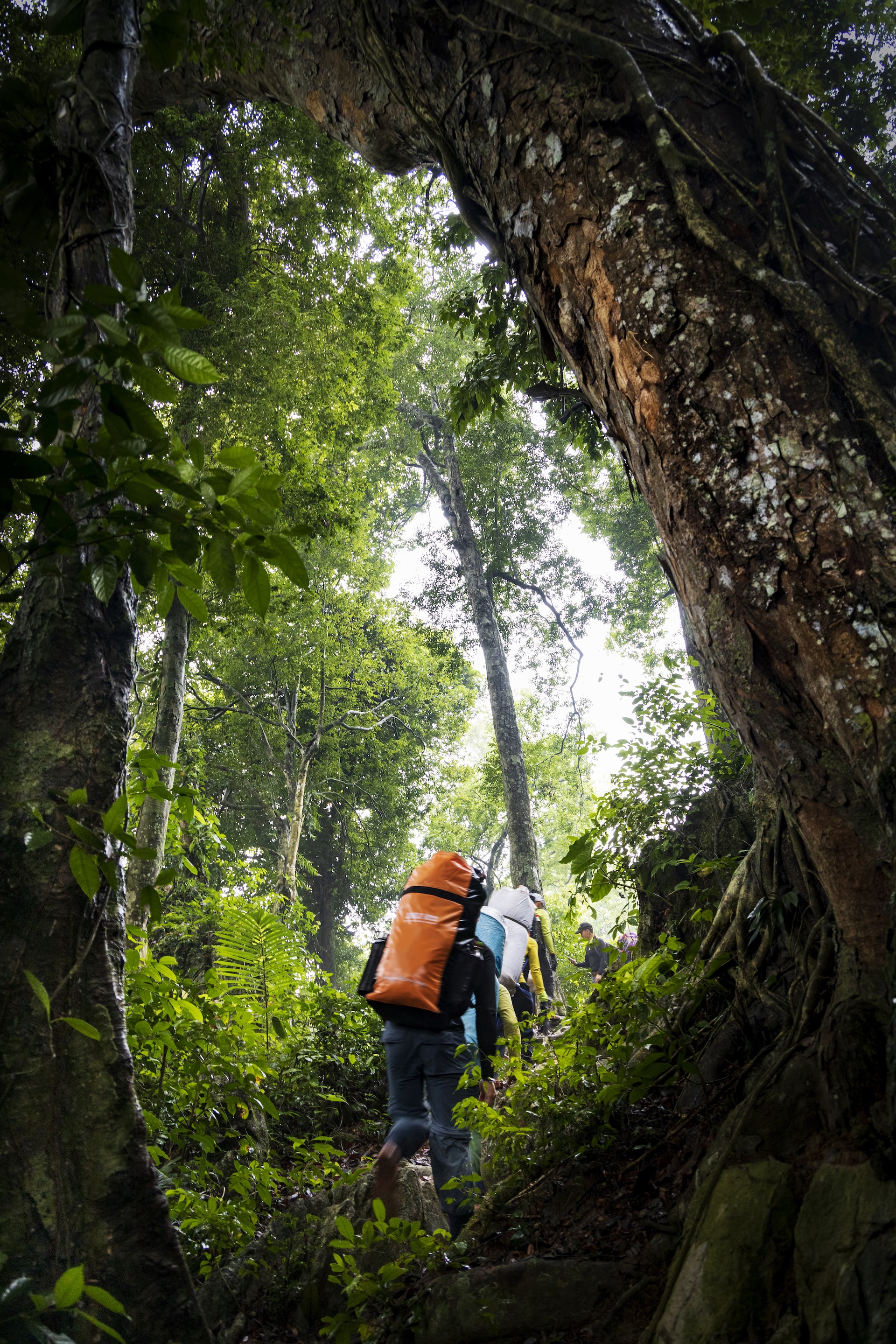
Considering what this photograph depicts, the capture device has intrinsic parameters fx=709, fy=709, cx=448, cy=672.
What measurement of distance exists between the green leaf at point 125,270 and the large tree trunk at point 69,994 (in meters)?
0.59

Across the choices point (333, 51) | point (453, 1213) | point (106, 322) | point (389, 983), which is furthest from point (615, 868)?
point (333, 51)

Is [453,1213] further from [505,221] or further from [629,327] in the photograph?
[505,221]

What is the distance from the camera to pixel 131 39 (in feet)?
7.40

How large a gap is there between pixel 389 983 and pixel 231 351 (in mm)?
7980

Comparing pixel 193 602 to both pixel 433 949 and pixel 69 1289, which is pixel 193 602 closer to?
pixel 69 1289

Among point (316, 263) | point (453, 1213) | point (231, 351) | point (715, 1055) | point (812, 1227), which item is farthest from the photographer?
point (316, 263)

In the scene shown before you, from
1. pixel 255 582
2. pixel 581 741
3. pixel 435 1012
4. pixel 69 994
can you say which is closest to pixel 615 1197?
pixel 435 1012

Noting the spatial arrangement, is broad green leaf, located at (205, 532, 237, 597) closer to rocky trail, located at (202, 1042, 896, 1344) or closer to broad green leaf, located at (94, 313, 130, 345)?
broad green leaf, located at (94, 313, 130, 345)

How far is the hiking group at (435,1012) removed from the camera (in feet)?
11.2

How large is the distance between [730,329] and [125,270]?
1765mm

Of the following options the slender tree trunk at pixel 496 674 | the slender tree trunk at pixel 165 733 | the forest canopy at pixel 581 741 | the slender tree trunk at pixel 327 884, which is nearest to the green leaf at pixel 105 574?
the forest canopy at pixel 581 741

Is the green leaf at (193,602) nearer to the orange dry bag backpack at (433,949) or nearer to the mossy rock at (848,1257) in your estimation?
the mossy rock at (848,1257)

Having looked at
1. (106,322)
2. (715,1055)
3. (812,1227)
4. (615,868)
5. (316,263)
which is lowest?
(812,1227)

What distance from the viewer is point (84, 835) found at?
1.37 meters
